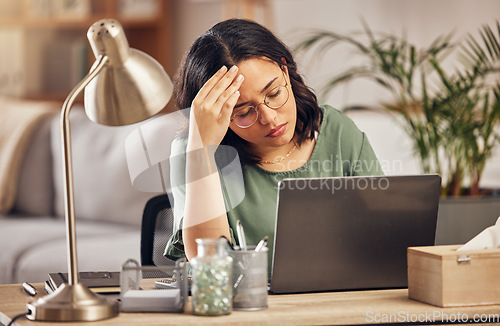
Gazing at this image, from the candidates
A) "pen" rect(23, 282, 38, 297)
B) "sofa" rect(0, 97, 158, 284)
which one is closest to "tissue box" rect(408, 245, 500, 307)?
"pen" rect(23, 282, 38, 297)

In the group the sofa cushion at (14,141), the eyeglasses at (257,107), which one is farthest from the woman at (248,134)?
the sofa cushion at (14,141)

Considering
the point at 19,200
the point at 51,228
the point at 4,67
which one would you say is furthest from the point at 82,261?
the point at 4,67

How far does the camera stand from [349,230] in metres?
1.22

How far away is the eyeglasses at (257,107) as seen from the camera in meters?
1.51

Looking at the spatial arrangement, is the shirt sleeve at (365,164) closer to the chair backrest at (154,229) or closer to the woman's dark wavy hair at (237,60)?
the woman's dark wavy hair at (237,60)

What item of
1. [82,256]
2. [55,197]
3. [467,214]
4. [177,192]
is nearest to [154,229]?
[177,192]

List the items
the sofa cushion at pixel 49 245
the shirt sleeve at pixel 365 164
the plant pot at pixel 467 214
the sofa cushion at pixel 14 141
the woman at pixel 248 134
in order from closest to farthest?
the woman at pixel 248 134 < the shirt sleeve at pixel 365 164 < the plant pot at pixel 467 214 < the sofa cushion at pixel 49 245 < the sofa cushion at pixel 14 141

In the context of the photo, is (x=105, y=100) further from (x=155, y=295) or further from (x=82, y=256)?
(x=82, y=256)

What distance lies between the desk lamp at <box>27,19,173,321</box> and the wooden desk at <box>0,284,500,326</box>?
0.10 ft

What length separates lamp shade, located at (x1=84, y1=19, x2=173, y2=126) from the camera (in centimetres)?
112

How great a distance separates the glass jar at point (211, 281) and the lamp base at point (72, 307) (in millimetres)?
132

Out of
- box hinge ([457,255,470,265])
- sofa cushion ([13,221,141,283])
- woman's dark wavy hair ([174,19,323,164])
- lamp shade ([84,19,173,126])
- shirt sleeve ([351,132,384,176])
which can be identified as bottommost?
sofa cushion ([13,221,141,283])

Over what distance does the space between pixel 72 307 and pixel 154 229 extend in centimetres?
74

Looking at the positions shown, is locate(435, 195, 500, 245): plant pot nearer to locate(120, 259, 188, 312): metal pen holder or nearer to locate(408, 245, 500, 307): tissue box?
locate(408, 245, 500, 307): tissue box
